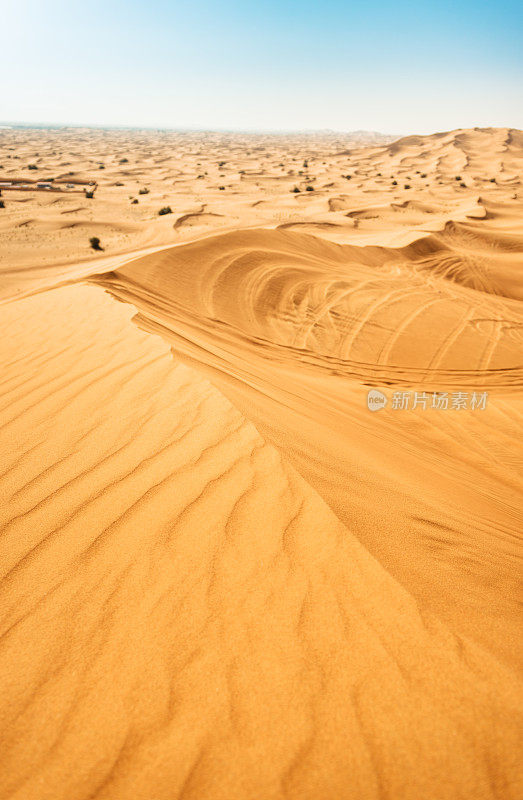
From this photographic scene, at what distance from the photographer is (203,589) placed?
5.05ft

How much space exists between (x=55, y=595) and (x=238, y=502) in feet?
2.57

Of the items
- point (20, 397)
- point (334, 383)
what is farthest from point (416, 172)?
point (20, 397)

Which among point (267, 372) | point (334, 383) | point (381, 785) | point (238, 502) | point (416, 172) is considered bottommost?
point (334, 383)

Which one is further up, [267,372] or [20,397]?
[20,397]

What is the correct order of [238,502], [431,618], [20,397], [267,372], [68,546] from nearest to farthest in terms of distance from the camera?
1. [431,618]
2. [68,546]
3. [238,502]
4. [20,397]
5. [267,372]

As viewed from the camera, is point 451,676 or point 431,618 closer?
point 451,676

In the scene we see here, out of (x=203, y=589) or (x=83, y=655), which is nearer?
(x=83, y=655)

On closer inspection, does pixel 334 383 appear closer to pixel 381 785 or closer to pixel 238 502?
pixel 238 502

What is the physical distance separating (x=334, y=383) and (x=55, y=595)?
13.9 ft

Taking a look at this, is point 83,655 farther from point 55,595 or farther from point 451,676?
point 451,676

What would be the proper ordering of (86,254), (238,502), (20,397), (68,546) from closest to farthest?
(68,546) → (238,502) → (20,397) → (86,254)

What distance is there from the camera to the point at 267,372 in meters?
4.70

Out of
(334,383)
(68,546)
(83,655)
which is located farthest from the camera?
(334,383)

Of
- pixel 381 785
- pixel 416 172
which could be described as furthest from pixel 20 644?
pixel 416 172
